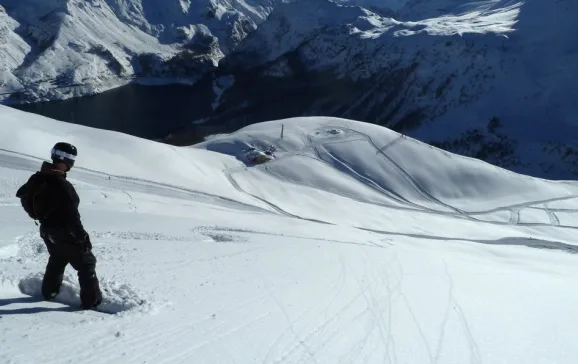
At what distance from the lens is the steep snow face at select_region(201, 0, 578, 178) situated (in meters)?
75.7

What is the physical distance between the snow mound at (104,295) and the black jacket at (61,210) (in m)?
0.69

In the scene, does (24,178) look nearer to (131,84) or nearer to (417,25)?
(417,25)

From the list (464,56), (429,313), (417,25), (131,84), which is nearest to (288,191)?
(429,313)

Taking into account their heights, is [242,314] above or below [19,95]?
below

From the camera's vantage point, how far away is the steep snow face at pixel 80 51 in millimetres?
127969

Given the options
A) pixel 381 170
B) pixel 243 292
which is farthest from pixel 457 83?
pixel 243 292

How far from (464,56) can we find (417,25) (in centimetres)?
1845

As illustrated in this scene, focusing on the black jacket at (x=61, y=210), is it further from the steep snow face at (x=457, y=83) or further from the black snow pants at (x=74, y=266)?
the steep snow face at (x=457, y=83)

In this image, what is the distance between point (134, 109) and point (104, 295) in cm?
11099

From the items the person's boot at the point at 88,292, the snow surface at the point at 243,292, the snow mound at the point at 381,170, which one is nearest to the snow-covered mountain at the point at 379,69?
the snow mound at the point at 381,170

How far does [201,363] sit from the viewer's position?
443 cm

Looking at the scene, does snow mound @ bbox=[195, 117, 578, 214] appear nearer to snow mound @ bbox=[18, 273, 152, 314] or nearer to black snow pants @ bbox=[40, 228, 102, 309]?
snow mound @ bbox=[18, 273, 152, 314]

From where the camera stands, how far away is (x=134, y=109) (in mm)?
111188

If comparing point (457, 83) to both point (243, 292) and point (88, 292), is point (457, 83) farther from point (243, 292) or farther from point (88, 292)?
point (88, 292)
